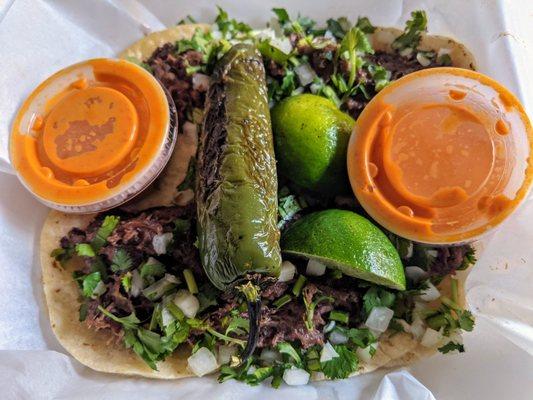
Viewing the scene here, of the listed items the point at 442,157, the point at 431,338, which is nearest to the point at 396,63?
the point at 442,157

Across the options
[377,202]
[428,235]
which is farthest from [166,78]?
[428,235]

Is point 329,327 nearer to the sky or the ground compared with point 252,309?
nearer to the ground

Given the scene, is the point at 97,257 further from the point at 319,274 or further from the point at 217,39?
the point at 217,39

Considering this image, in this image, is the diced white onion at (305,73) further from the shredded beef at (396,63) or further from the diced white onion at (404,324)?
the diced white onion at (404,324)

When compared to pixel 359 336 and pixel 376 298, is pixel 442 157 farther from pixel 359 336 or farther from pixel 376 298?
pixel 359 336

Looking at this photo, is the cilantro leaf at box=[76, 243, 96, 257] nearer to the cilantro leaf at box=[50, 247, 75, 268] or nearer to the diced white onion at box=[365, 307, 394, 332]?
the cilantro leaf at box=[50, 247, 75, 268]
